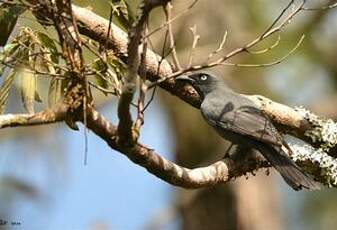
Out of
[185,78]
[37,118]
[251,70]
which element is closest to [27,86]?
[37,118]

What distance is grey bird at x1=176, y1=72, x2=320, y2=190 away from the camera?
3762 mm

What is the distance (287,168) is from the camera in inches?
148

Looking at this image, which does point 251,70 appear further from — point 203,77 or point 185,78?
point 185,78

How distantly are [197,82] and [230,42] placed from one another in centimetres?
308

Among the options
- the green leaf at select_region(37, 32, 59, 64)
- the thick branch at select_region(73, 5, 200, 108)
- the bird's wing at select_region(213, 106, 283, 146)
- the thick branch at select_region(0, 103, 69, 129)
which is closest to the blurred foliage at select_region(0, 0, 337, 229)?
the bird's wing at select_region(213, 106, 283, 146)

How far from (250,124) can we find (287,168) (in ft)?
1.26

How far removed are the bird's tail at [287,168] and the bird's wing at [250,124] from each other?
0.18ft

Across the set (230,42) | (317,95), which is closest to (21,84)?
(230,42)

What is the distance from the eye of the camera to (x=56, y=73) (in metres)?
3.11

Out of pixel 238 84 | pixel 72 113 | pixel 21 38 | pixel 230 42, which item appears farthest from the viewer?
pixel 238 84

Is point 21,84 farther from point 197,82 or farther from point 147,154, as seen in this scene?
point 197,82

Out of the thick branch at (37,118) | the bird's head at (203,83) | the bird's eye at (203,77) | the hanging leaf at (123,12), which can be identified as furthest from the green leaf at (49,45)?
the bird's eye at (203,77)

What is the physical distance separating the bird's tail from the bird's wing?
5cm

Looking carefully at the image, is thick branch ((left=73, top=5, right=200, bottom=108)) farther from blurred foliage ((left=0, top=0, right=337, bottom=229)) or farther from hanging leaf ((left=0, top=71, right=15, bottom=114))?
blurred foliage ((left=0, top=0, right=337, bottom=229))
